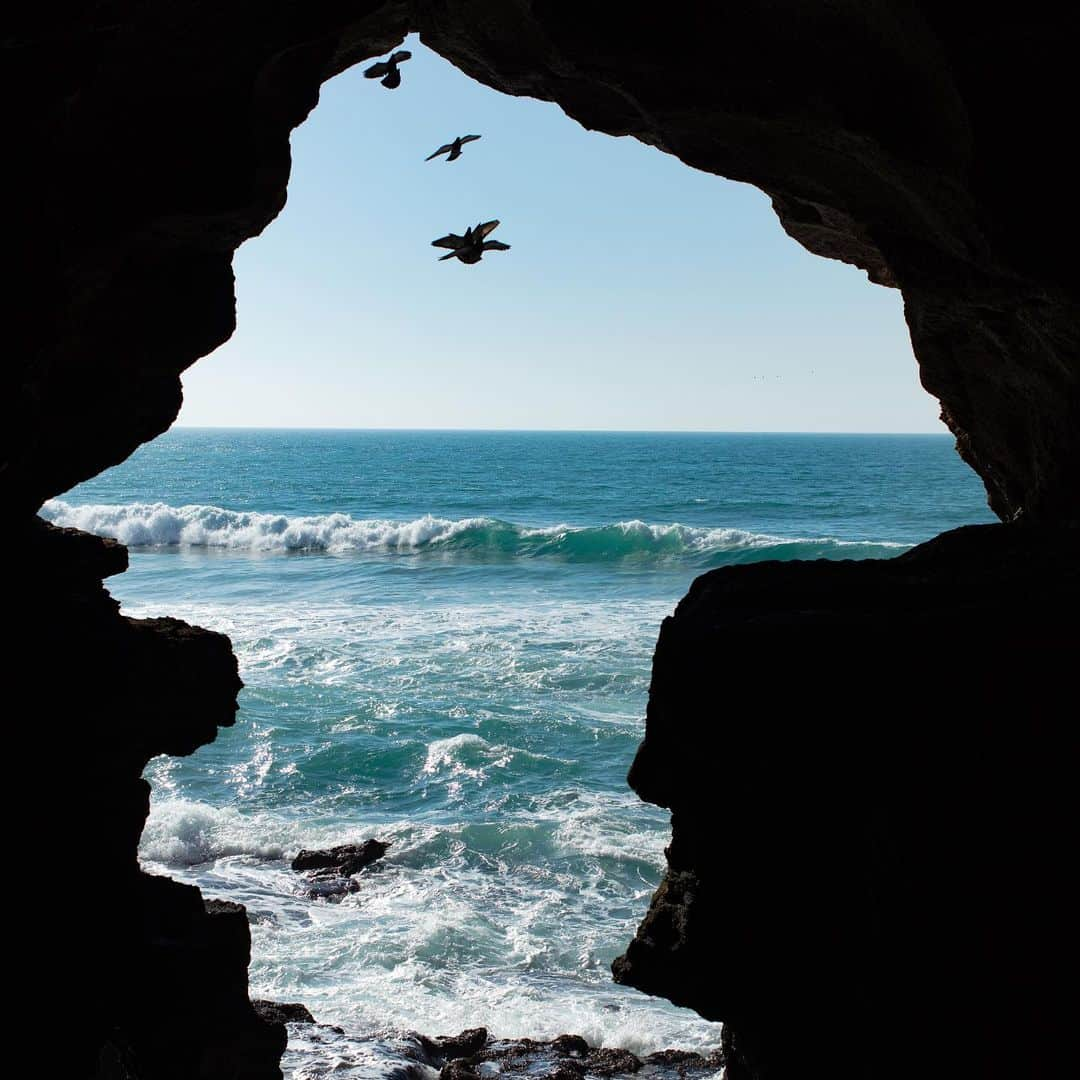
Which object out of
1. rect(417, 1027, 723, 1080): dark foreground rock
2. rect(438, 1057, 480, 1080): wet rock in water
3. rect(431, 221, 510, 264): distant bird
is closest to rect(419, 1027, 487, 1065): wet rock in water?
rect(417, 1027, 723, 1080): dark foreground rock

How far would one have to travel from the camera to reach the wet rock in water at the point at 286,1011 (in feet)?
28.1

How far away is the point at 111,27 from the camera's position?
5.02 metres

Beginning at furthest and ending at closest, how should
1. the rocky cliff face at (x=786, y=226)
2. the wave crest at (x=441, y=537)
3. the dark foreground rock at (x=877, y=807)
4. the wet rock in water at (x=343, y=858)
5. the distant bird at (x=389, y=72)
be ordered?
the wave crest at (x=441, y=537) < the wet rock in water at (x=343, y=858) < the distant bird at (x=389, y=72) < the rocky cliff face at (x=786, y=226) < the dark foreground rock at (x=877, y=807)

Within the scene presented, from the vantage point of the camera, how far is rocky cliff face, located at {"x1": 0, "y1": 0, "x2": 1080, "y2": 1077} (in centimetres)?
494

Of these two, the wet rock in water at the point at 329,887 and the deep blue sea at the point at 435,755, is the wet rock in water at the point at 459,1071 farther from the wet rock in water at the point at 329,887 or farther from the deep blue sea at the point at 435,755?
the wet rock in water at the point at 329,887

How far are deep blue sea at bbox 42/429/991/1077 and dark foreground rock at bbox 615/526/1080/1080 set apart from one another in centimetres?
415

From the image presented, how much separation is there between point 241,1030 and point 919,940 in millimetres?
4892

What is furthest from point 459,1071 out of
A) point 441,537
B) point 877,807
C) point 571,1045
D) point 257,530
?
point 257,530

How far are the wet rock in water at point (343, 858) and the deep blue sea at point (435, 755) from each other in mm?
201

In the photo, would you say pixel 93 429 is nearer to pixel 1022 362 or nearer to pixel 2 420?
pixel 2 420

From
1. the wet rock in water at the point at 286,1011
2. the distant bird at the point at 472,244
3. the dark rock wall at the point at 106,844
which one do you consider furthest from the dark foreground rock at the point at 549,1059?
the distant bird at the point at 472,244

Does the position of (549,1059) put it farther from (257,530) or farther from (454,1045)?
(257,530)

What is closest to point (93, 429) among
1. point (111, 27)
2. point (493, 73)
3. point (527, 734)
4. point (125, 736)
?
point (125, 736)

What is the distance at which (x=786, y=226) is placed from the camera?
896cm
